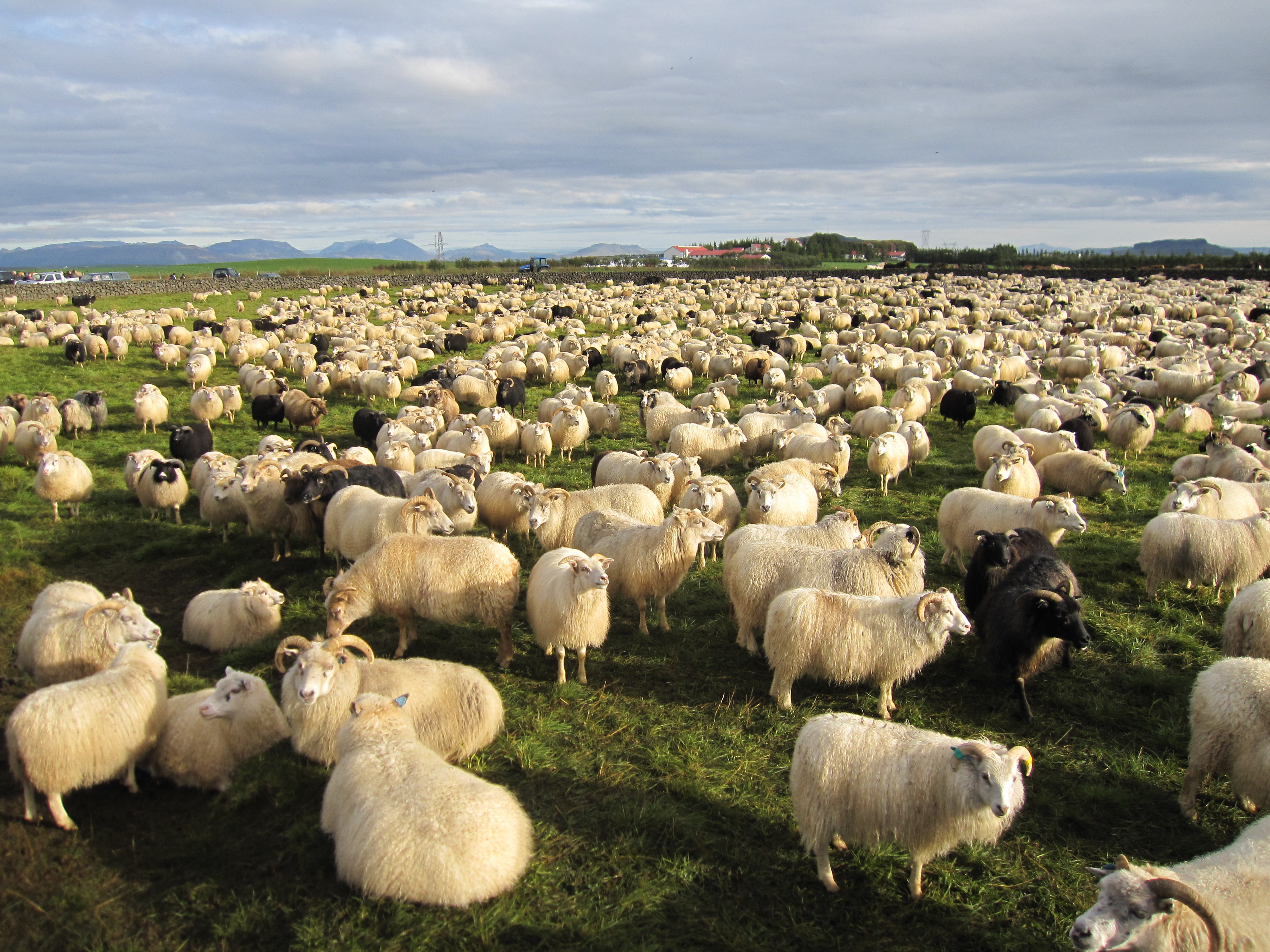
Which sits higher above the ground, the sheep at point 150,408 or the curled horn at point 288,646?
the sheep at point 150,408

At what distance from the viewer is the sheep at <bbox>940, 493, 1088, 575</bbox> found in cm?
912

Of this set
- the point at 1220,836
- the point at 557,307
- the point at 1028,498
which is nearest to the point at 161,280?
the point at 557,307

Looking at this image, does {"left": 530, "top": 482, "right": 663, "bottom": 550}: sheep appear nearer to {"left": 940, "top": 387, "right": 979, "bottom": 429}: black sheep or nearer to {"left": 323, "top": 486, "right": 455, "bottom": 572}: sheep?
{"left": 323, "top": 486, "right": 455, "bottom": 572}: sheep

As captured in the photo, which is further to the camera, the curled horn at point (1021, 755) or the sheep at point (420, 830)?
the sheep at point (420, 830)

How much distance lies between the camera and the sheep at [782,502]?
31.3ft

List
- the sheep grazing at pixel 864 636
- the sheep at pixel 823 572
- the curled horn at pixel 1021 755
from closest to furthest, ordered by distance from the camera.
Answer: the curled horn at pixel 1021 755 → the sheep grazing at pixel 864 636 → the sheep at pixel 823 572

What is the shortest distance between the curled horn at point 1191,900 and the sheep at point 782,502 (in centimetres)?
592

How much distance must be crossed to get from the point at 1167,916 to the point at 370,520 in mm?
8475

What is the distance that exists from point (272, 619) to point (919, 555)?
23.3ft

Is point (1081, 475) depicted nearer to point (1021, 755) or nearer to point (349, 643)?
point (1021, 755)

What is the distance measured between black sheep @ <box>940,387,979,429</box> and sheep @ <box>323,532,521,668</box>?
45.2 feet

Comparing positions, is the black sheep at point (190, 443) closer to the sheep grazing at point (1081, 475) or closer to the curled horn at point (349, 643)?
the curled horn at point (349, 643)

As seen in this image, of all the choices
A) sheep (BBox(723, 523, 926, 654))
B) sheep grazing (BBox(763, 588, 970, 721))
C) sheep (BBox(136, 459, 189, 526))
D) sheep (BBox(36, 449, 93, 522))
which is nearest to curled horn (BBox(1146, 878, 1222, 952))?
sheep grazing (BBox(763, 588, 970, 721))

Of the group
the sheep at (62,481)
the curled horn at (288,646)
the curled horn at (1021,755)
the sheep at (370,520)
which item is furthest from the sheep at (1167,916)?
the sheep at (62,481)
